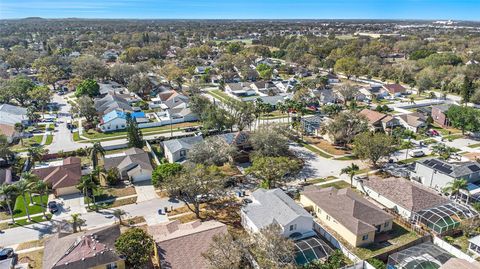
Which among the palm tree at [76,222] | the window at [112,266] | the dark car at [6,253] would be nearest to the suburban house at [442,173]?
the window at [112,266]

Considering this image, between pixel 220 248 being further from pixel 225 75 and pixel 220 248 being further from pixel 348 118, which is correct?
pixel 225 75

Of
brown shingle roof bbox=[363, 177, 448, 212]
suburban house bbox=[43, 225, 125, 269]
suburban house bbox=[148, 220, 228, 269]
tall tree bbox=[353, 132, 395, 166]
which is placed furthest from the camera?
tall tree bbox=[353, 132, 395, 166]

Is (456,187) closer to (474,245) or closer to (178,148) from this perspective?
(474,245)

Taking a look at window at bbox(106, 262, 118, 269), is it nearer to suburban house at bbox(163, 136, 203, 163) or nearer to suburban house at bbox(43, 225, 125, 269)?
suburban house at bbox(43, 225, 125, 269)

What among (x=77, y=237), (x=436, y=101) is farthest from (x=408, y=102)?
(x=77, y=237)

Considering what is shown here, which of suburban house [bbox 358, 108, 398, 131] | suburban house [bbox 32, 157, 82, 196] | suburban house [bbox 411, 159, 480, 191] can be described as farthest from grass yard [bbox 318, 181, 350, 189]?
suburban house [bbox 32, 157, 82, 196]

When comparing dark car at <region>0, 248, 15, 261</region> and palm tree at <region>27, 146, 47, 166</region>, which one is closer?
dark car at <region>0, 248, 15, 261</region>
